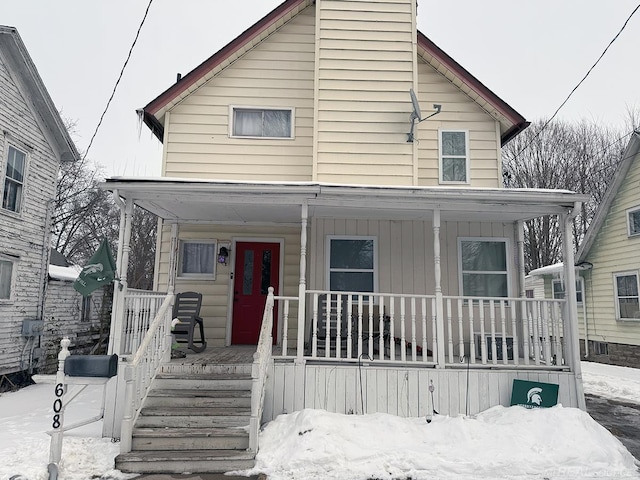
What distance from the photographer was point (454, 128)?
8680mm

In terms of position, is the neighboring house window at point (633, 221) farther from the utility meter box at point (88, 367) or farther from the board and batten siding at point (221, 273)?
the utility meter box at point (88, 367)

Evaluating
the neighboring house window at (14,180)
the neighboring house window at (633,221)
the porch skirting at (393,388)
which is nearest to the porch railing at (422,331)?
the porch skirting at (393,388)

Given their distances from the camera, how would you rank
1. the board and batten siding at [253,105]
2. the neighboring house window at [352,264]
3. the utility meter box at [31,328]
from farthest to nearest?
the utility meter box at [31,328]
the board and batten siding at [253,105]
the neighboring house window at [352,264]

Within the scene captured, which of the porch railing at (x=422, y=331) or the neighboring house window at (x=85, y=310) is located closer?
the porch railing at (x=422, y=331)

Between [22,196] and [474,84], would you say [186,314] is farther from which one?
[474,84]

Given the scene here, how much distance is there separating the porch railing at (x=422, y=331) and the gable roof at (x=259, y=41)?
12.0ft

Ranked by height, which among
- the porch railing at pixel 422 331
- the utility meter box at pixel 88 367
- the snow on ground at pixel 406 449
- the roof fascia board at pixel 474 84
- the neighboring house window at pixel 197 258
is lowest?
the snow on ground at pixel 406 449

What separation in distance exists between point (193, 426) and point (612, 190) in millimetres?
13504

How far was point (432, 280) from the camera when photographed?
772 centimetres

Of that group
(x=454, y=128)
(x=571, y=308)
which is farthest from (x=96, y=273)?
(x=454, y=128)

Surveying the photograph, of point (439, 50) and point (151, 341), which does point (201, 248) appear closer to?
point (151, 341)

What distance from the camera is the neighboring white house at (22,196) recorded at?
9453 mm

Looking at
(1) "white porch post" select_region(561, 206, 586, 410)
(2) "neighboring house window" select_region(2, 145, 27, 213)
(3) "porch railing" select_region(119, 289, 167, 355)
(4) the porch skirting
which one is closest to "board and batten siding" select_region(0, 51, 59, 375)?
(2) "neighboring house window" select_region(2, 145, 27, 213)

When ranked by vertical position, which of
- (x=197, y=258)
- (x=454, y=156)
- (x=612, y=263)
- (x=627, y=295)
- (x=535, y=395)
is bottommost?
(x=535, y=395)
